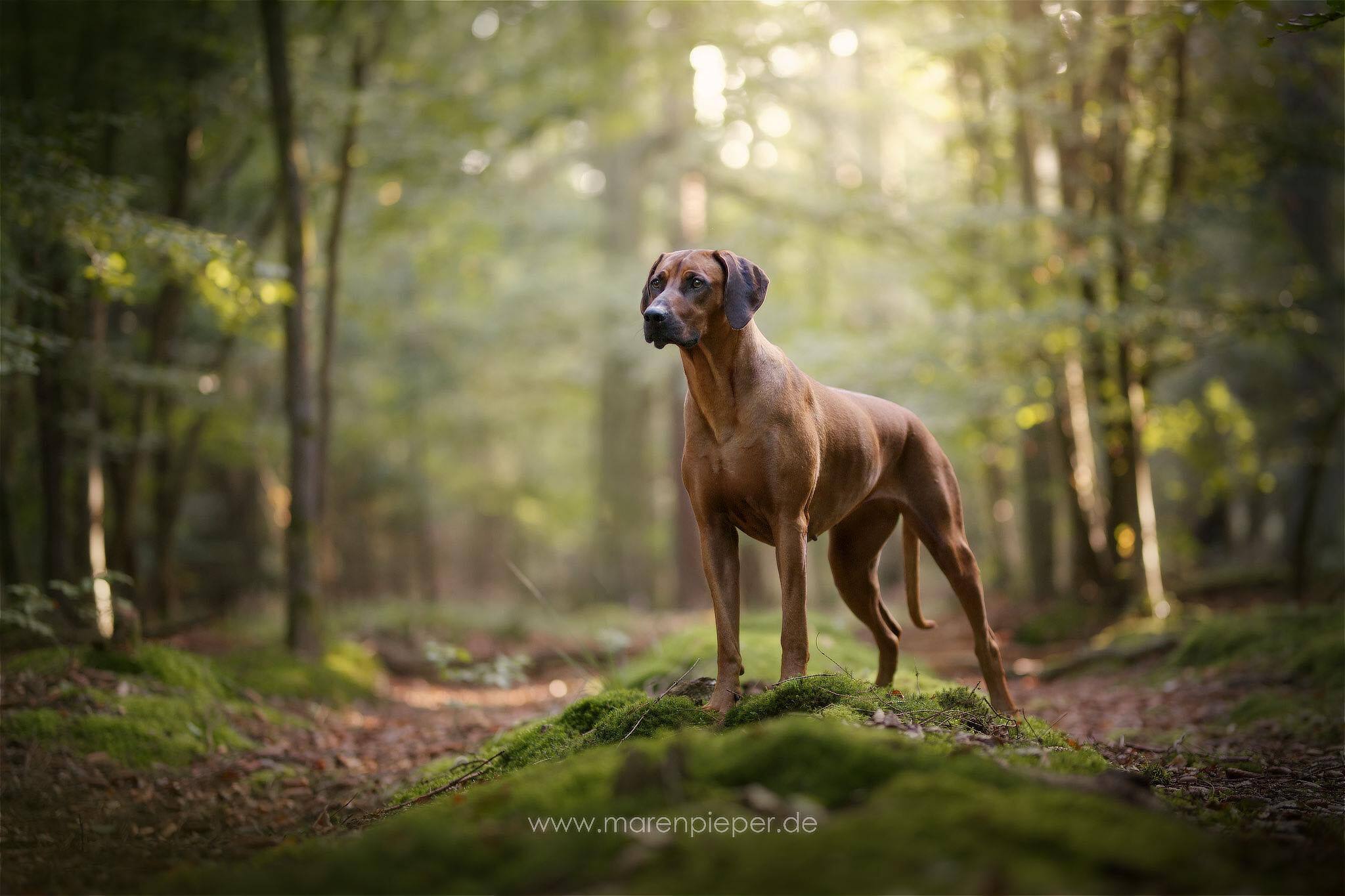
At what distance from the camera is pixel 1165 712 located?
8078mm

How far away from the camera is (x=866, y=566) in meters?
6.20

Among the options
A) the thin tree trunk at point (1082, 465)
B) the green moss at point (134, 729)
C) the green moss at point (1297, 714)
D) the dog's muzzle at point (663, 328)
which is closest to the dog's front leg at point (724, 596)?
the dog's muzzle at point (663, 328)

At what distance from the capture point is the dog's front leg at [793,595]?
15.8 ft

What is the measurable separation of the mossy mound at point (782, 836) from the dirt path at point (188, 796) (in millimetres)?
1264

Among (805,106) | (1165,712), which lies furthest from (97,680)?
(805,106)

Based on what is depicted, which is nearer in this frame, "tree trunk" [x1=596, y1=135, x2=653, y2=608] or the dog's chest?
the dog's chest

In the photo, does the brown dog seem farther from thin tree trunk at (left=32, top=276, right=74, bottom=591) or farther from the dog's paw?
thin tree trunk at (left=32, top=276, right=74, bottom=591)

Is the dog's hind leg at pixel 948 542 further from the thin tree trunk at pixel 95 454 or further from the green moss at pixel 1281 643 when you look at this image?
the thin tree trunk at pixel 95 454

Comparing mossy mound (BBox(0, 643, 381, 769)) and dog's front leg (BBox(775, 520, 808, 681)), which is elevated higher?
dog's front leg (BBox(775, 520, 808, 681))

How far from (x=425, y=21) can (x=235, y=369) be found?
732cm

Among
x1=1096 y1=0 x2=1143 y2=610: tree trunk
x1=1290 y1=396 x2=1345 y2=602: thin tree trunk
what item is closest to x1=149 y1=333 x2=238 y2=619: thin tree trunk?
x1=1096 y1=0 x2=1143 y2=610: tree trunk

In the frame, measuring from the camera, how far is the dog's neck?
192 inches

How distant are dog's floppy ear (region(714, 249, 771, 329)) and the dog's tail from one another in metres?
2.16

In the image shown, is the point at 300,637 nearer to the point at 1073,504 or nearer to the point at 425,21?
the point at 425,21
